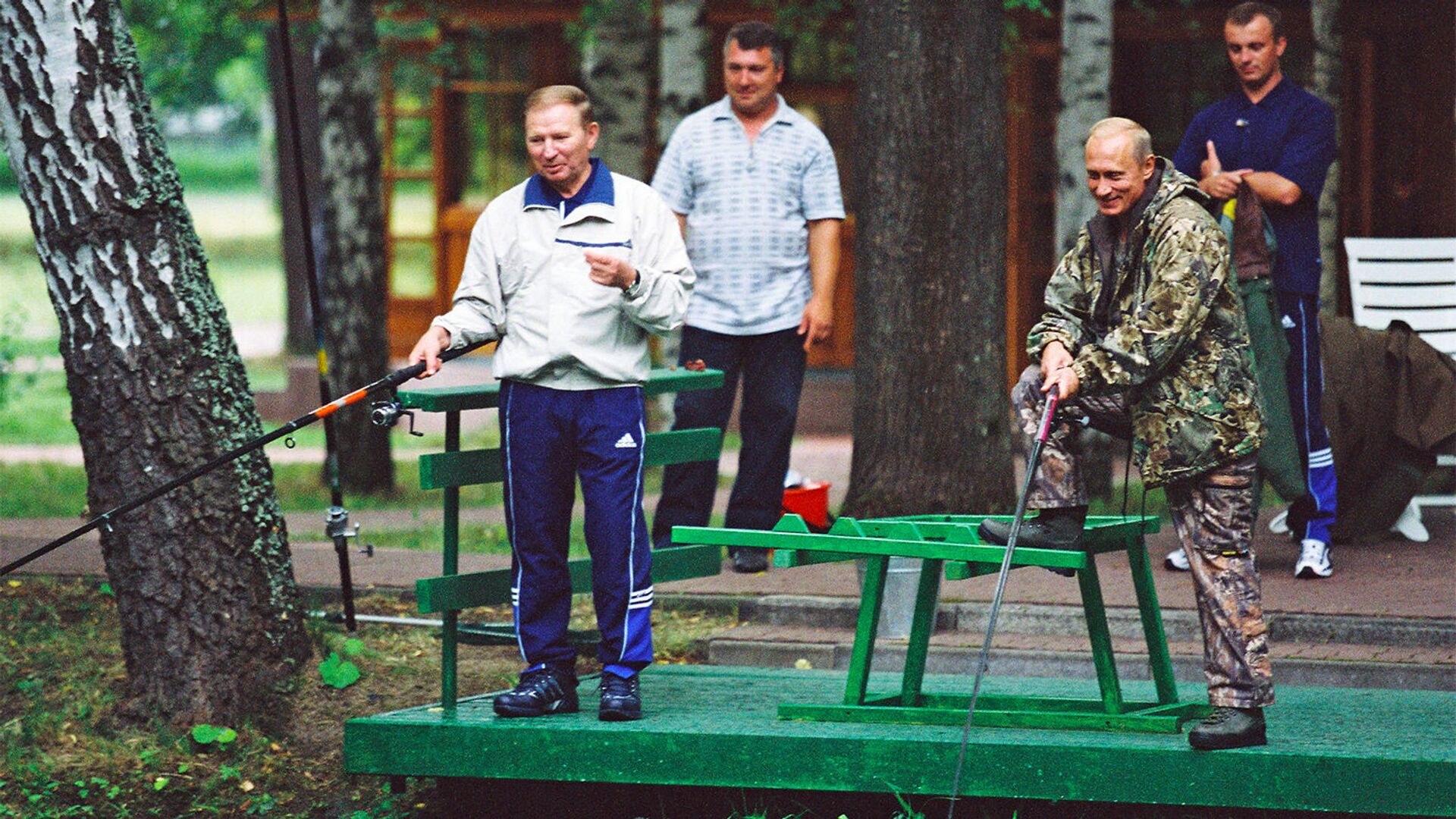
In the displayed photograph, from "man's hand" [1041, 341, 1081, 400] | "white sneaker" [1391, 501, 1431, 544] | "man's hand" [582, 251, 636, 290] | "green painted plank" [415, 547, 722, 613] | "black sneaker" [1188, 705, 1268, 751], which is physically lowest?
"white sneaker" [1391, 501, 1431, 544]

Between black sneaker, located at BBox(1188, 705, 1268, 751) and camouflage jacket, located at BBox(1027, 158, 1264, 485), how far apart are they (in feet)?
1.96

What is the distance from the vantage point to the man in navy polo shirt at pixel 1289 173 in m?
7.18

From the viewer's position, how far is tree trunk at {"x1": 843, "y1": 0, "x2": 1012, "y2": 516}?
7922mm

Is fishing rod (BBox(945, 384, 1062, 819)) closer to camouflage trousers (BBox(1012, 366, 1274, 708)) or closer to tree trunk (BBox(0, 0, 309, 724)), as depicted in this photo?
camouflage trousers (BBox(1012, 366, 1274, 708))

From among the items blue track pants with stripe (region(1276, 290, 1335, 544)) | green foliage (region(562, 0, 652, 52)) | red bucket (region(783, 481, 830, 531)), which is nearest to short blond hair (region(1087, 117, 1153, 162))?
blue track pants with stripe (region(1276, 290, 1335, 544))

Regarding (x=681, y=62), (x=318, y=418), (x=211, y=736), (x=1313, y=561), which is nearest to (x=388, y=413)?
(x=318, y=418)

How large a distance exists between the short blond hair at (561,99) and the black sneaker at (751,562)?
2.95 metres

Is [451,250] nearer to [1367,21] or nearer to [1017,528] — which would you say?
[1367,21]

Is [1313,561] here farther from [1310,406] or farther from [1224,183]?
[1224,183]

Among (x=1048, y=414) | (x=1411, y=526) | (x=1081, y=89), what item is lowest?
(x=1411, y=526)

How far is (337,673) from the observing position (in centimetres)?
637

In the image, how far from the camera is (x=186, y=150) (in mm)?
64938

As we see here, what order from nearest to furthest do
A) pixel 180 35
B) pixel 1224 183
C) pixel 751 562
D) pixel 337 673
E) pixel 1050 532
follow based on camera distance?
pixel 1050 532
pixel 337 673
pixel 1224 183
pixel 751 562
pixel 180 35

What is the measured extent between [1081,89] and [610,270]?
6655mm
